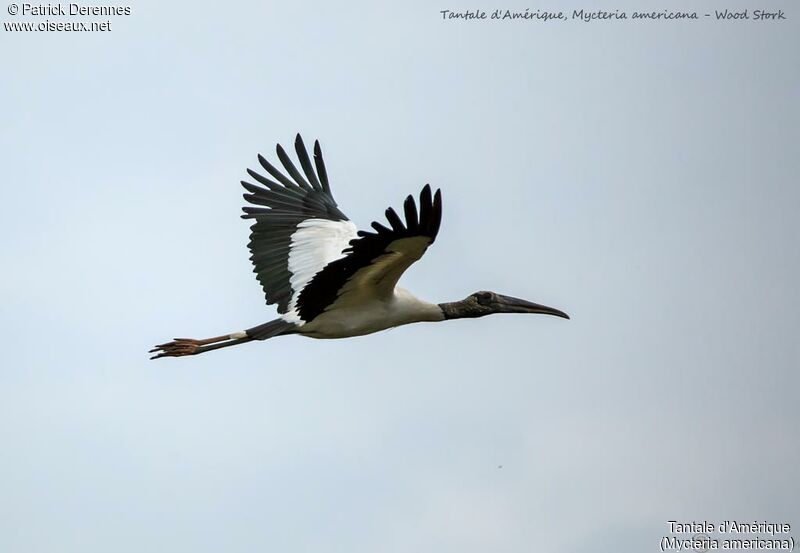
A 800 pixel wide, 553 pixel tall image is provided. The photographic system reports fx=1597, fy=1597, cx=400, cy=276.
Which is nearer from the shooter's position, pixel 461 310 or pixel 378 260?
pixel 378 260

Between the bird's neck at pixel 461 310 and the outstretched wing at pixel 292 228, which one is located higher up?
the outstretched wing at pixel 292 228

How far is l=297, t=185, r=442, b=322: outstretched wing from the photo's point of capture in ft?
56.7

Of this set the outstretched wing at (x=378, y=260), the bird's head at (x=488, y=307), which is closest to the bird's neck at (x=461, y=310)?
the bird's head at (x=488, y=307)

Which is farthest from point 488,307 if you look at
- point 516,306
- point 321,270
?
point 321,270

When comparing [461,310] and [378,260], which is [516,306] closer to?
[461,310]

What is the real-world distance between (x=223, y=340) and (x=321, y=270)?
160 cm

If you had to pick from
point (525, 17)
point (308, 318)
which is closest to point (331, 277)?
point (308, 318)

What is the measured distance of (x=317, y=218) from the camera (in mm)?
22328

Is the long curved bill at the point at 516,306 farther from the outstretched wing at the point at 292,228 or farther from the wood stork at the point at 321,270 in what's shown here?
the outstretched wing at the point at 292,228

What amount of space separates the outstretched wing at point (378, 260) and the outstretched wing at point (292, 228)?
2.93 feet

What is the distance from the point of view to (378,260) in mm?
18812

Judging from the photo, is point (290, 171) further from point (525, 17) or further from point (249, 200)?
point (525, 17)

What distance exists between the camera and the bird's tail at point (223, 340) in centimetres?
2048

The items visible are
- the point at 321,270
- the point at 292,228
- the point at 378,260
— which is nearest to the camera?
the point at 378,260
